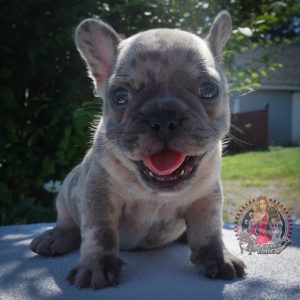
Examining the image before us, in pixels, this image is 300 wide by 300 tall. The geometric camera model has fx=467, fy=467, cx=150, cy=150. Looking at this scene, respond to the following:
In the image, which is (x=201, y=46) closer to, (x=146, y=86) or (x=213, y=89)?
(x=213, y=89)

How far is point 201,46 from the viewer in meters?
2.82

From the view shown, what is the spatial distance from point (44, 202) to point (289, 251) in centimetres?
331

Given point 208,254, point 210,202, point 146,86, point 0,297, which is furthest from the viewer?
point 210,202

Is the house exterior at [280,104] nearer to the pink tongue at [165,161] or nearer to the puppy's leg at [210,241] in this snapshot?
the puppy's leg at [210,241]

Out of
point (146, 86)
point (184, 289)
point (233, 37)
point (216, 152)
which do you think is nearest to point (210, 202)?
point (216, 152)

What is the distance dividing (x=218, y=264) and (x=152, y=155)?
76 centimetres

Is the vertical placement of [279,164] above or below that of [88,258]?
below

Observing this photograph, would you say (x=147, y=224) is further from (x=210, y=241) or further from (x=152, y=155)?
(x=152, y=155)

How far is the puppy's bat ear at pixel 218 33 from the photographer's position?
123 inches

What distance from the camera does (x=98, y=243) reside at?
8.65ft

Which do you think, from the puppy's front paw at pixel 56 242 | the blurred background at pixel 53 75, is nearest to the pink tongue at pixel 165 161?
the puppy's front paw at pixel 56 242

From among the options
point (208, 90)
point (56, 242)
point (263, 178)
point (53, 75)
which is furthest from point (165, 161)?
point (263, 178)

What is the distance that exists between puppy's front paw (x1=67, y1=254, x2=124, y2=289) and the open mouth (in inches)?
19.5

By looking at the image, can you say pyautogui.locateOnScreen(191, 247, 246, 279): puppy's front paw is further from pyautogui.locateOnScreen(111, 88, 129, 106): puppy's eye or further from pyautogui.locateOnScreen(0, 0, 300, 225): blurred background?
pyautogui.locateOnScreen(0, 0, 300, 225): blurred background
